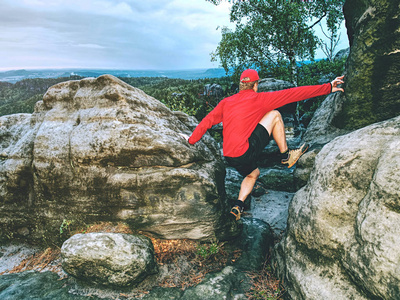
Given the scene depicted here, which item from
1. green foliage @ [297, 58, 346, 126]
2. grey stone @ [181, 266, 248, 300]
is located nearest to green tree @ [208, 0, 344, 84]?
green foliage @ [297, 58, 346, 126]

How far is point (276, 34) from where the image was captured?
22.8m

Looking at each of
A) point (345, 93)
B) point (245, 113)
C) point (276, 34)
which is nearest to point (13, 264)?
point (245, 113)

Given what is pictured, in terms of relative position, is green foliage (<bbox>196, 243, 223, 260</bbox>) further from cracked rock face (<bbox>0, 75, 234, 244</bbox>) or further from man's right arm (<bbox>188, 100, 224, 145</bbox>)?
man's right arm (<bbox>188, 100, 224, 145</bbox>)

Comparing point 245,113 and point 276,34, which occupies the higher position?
point 276,34

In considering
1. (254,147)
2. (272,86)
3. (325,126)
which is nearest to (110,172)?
(254,147)

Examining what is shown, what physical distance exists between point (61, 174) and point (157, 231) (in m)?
2.98

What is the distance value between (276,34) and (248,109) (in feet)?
65.7

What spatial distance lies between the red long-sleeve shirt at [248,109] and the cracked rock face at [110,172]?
1.20m

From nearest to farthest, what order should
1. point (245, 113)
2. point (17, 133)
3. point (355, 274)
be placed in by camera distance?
point (355, 274) → point (245, 113) → point (17, 133)

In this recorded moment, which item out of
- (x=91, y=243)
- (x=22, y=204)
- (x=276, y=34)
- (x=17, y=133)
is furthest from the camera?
(x=276, y=34)

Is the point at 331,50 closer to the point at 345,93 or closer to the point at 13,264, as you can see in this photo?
the point at 345,93

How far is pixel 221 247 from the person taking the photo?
6.84 metres

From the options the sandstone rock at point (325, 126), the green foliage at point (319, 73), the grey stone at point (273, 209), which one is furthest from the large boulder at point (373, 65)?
the green foliage at point (319, 73)

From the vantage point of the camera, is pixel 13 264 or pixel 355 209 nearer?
pixel 355 209
